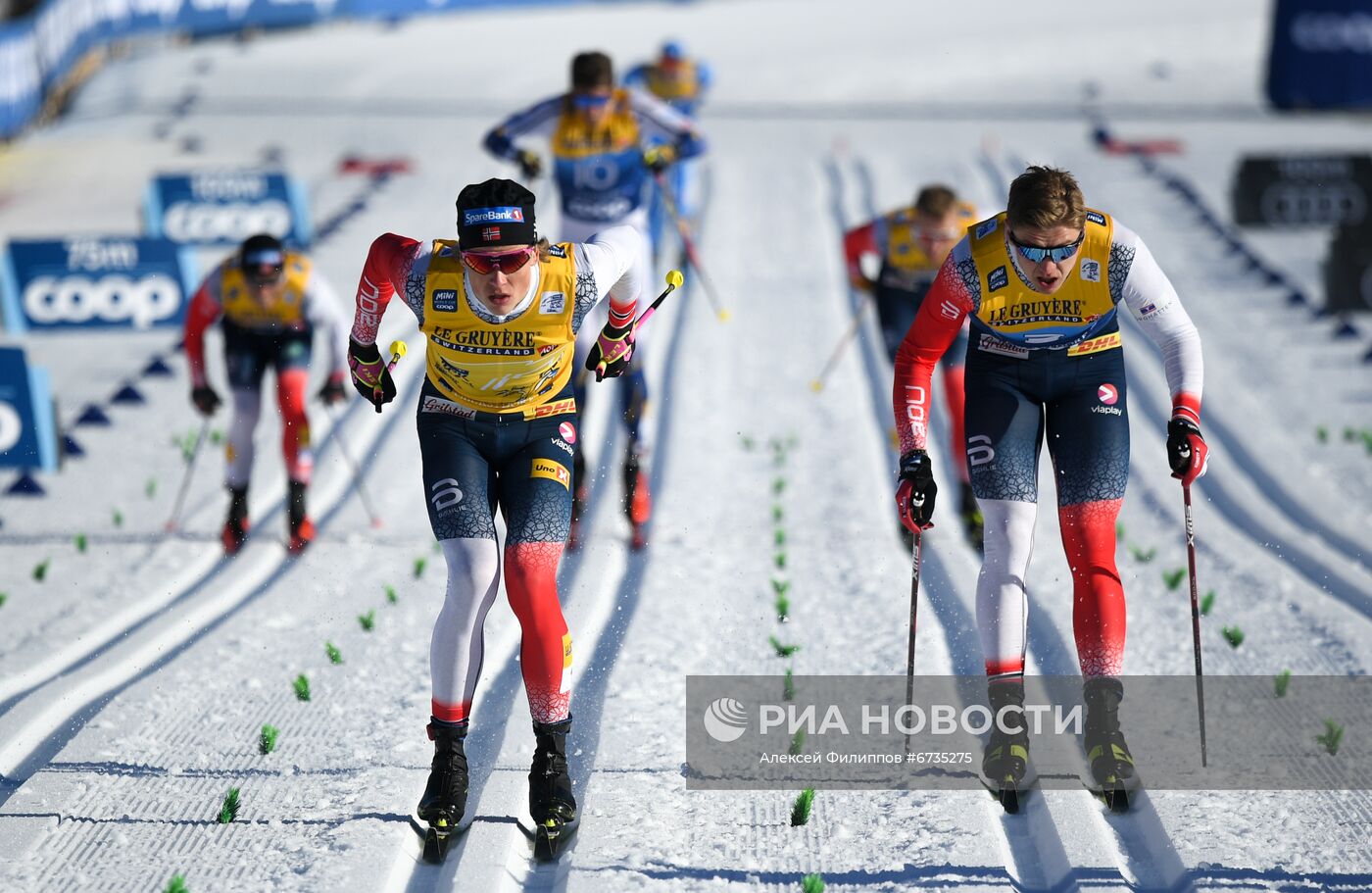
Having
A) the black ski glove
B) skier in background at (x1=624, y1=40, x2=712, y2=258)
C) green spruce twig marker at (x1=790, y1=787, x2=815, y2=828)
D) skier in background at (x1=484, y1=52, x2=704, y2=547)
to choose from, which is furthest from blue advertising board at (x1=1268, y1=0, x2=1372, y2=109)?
green spruce twig marker at (x1=790, y1=787, x2=815, y2=828)

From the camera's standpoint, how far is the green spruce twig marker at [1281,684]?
5.45 meters

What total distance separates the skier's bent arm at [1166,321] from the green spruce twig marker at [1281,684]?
1.41 metres

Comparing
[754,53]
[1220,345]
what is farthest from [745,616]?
[754,53]

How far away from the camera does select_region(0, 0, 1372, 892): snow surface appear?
4.30 meters

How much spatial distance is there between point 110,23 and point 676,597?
19.0 m

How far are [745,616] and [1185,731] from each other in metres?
2.10

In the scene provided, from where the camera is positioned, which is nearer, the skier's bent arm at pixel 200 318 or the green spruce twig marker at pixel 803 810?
the green spruce twig marker at pixel 803 810

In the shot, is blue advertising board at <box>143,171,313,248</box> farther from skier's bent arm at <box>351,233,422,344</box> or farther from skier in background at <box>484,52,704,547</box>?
skier's bent arm at <box>351,233,422,344</box>

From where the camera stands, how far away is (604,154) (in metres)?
7.86

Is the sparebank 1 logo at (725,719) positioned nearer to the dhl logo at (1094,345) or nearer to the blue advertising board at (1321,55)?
the dhl logo at (1094,345)

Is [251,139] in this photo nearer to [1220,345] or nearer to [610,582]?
[1220,345]

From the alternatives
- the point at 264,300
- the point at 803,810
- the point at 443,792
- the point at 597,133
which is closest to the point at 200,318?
the point at 264,300

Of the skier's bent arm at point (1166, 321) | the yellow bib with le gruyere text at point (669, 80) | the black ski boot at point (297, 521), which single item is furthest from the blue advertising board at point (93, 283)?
the skier's bent arm at point (1166, 321)

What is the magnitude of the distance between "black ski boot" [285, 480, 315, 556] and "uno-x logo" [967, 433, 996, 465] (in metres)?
4.33
